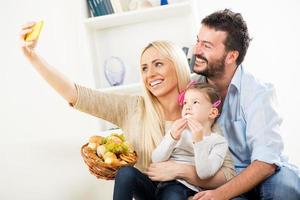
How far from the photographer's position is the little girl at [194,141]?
146 cm

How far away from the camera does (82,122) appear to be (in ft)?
8.33

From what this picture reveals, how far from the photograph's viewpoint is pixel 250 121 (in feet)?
5.42

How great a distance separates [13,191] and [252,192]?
1.21m

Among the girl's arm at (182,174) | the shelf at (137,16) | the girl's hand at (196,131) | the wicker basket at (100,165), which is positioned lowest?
the girl's arm at (182,174)

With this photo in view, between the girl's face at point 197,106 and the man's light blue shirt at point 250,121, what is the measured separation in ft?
0.55

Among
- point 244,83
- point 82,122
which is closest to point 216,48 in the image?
point 244,83

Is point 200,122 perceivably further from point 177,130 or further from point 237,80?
point 237,80

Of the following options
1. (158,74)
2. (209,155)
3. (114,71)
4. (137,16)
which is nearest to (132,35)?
(137,16)

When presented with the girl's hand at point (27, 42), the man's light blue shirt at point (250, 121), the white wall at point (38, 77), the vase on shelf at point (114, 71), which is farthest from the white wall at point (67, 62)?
the girl's hand at point (27, 42)

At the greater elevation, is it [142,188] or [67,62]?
[67,62]

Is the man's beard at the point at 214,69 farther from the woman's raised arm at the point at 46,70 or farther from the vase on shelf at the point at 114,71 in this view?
the vase on shelf at the point at 114,71

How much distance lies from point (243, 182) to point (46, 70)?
0.83 metres

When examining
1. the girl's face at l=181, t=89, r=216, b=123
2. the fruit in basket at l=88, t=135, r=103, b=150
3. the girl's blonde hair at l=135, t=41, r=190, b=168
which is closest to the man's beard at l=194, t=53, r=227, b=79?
the girl's blonde hair at l=135, t=41, r=190, b=168

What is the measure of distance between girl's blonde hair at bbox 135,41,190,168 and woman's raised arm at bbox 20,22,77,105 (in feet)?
0.95
